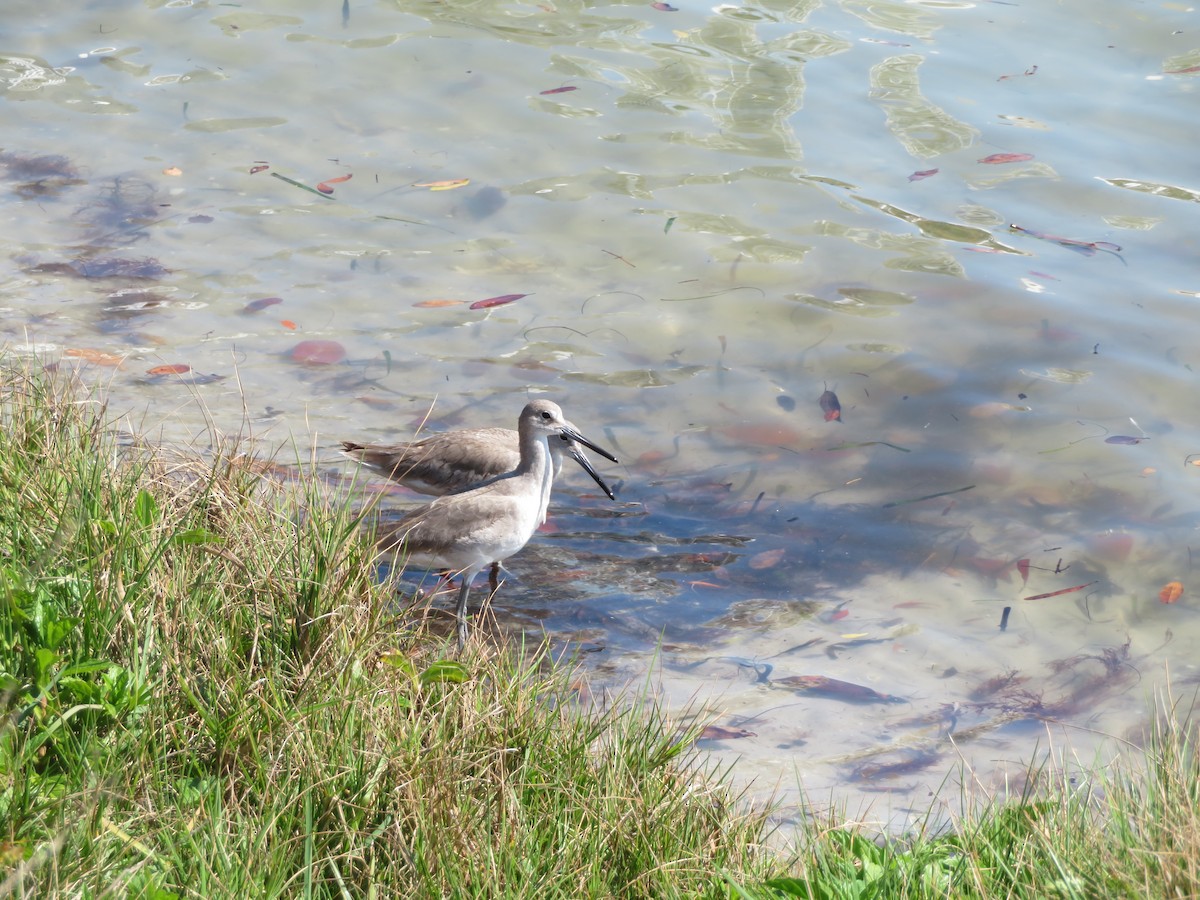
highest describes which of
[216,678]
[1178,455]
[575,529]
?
[216,678]

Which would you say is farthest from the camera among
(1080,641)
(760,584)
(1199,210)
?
(1199,210)

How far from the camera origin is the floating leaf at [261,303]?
8305mm

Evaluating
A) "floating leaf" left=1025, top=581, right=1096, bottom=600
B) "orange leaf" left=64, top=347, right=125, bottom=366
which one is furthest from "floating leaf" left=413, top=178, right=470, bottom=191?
"floating leaf" left=1025, top=581, right=1096, bottom=600

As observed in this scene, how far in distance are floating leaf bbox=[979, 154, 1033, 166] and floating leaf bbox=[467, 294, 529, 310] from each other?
398 cm

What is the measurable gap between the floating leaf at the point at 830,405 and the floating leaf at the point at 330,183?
169 inches

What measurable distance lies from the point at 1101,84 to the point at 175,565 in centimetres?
953

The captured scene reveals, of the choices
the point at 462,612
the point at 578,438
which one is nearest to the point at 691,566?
the point at 578,438

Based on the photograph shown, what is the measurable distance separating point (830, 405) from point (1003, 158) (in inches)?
140

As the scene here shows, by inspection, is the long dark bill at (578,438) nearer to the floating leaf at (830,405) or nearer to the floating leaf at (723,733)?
the floating leaf at (830,405)

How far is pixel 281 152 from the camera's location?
33.4 feet

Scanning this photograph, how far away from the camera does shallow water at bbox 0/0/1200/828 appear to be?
223 inches

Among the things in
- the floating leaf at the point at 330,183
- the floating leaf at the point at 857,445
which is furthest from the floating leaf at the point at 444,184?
the floating leaf at the point at 857,445

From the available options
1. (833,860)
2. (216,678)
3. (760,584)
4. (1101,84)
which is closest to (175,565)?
(216,678)

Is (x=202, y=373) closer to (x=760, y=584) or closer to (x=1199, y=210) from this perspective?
(x=760, y=584)
